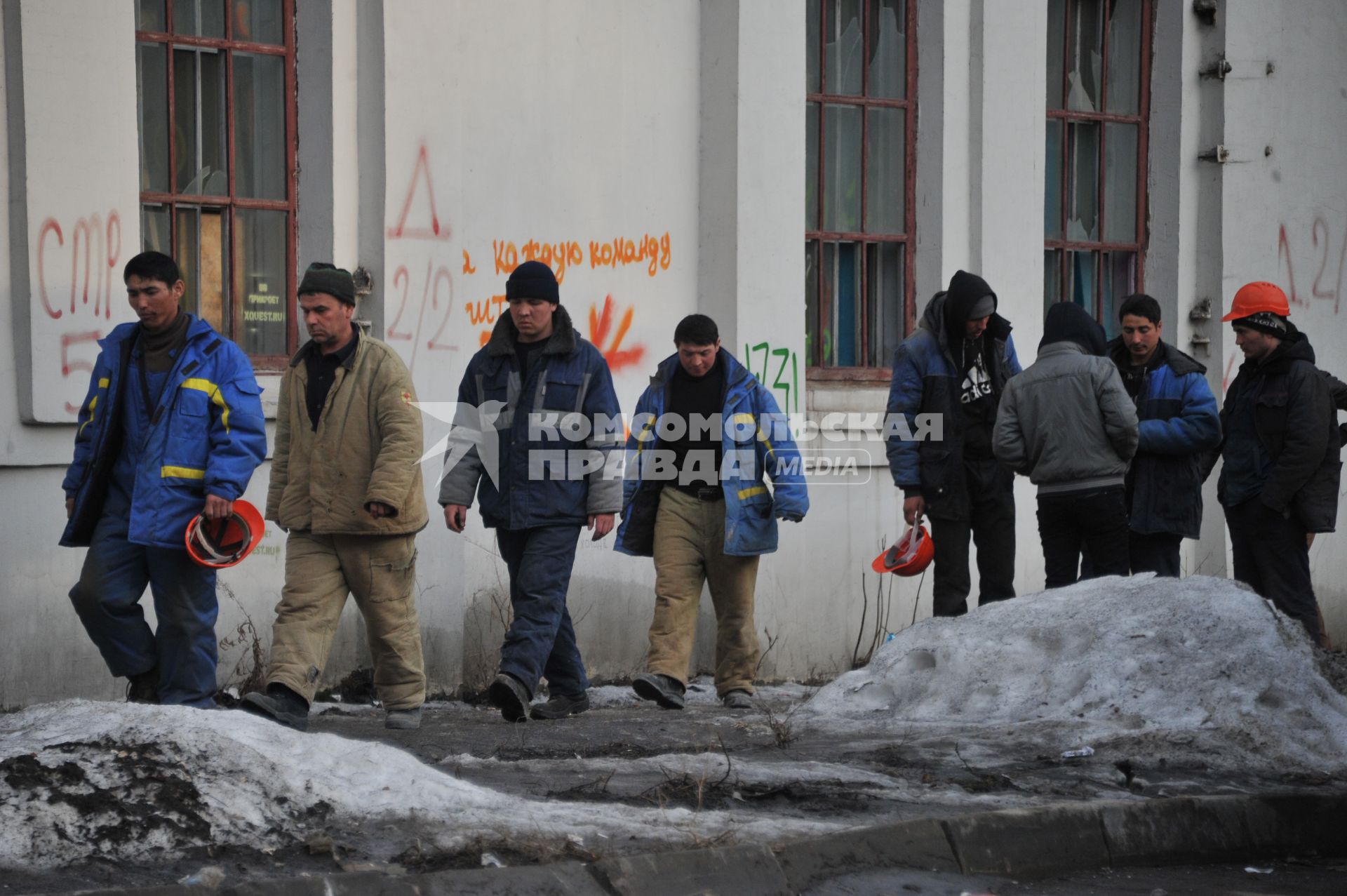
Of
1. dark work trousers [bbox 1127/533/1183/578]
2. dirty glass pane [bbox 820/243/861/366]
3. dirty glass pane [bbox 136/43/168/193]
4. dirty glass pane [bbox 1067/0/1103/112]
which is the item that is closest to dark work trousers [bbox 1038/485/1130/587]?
dark work trousers [bbox 1127/533/1183/578]

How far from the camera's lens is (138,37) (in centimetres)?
849

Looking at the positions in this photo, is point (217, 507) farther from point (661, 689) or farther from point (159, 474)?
point (661, 689)

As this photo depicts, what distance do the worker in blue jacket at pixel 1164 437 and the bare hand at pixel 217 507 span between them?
4.38 metres

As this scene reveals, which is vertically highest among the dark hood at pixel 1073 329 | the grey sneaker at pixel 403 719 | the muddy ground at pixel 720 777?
the dark hood at pixel 1073 329

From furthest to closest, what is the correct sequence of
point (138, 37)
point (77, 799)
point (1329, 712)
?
point (138, 37) < point (1329, 712) < point (77, 799)

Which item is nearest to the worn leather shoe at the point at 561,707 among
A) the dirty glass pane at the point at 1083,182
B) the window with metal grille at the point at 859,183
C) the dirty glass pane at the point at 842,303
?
the window with metal grille at the point at 859,183

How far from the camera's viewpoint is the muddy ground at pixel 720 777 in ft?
15.0

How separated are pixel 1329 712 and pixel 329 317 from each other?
13.2 feet

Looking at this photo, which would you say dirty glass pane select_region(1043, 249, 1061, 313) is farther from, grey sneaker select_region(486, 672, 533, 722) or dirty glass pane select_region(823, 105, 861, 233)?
grey sneaker select_region(486, 672, 533, 722)

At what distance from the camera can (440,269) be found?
9047 millimetres

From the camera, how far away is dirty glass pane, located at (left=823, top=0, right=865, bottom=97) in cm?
1071

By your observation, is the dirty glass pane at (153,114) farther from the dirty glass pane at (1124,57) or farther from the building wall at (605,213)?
the dirty glass pane at (1124,57)

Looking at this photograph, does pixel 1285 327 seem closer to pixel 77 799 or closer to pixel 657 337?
pixel 657 337

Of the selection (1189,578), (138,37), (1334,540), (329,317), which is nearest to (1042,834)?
(1189,578)
